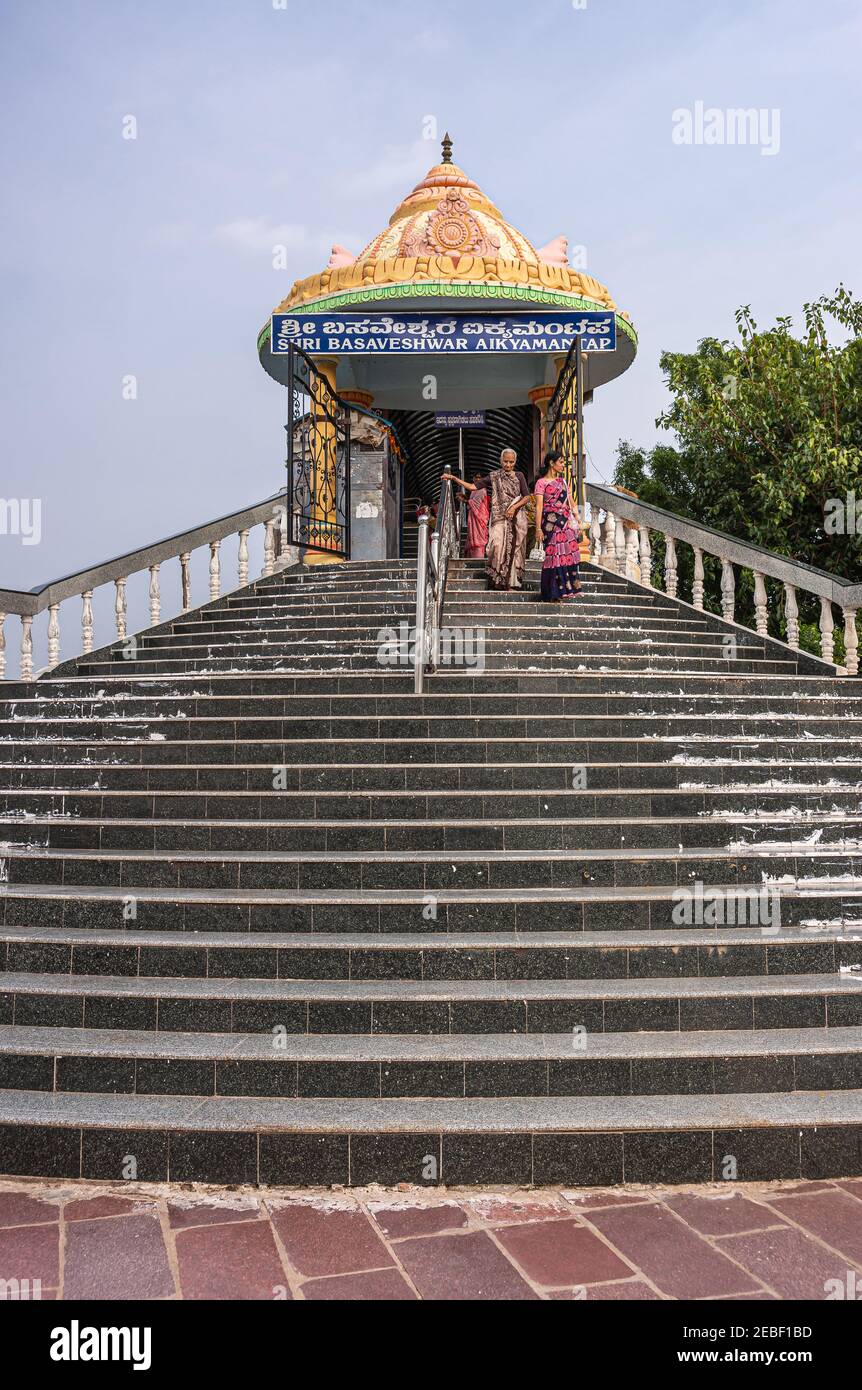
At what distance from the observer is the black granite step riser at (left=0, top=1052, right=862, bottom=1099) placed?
11.4ft

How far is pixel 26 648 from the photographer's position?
8695mm

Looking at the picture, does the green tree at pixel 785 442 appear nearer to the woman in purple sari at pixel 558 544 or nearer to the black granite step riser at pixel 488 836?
the woman in purple sari at pixel 558 544

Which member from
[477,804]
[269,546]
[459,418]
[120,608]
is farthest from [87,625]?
[459,418]

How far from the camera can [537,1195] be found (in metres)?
3.11

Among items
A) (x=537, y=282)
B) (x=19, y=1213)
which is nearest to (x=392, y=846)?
(x=19, y=1213)

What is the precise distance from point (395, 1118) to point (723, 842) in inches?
97.8

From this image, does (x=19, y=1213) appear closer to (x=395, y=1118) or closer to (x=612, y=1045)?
(x=395, y=1118)

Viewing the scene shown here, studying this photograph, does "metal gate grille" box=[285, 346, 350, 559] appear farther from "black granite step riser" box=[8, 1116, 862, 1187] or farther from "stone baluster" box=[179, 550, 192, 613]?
"black granite step riser" box=[8, 1116, 862, 1187]

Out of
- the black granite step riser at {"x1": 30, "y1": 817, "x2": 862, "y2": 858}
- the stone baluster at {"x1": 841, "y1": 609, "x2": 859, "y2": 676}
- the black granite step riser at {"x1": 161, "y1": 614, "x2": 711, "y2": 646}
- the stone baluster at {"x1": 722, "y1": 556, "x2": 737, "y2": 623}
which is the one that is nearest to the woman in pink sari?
the black granite step riser at {"x1": 161, "y1": 614, "x2": 711, "y2": 646}

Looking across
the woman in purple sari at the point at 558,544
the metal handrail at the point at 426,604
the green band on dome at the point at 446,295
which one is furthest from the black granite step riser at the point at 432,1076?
the green band on dome at the point at 446,295

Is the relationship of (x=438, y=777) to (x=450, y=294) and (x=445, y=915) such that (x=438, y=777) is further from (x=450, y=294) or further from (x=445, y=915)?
(x=450, y=294)

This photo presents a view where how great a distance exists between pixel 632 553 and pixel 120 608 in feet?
18.5

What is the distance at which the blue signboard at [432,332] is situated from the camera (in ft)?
38.1

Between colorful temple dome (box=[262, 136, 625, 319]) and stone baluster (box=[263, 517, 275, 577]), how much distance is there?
3.42 meters
